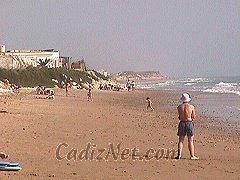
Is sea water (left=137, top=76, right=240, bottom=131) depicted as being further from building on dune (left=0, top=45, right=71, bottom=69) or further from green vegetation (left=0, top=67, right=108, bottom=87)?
building on dune (left=0, top=45, right=71, bottom=69)

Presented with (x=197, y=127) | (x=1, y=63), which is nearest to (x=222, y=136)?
(x=197, y=127)

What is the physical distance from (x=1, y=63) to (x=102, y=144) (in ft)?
174

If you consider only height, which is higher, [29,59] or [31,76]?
[29,59]

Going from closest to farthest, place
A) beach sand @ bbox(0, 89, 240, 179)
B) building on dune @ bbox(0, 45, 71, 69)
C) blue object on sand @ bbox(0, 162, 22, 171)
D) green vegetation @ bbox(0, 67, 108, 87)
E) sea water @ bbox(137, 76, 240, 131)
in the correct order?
blue object on sand @ bbox(0, 162, 22, 171) → beach sand @ bbox(0, 89, 240, 179) → sea water @ bbox(137, 76, 240, 131) → green vegetation @ bbox(0, 67, 108, 87) → building on dune @ bbox(0, 45, 71, 69)

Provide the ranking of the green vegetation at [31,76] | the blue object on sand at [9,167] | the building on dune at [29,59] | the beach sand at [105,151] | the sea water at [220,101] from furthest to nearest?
the building on dune at [29,59] → the green vegetation at [31,76] → the sea water at [220,101] → the beach sand at [105,151] → the blue object on sand at [9,167]

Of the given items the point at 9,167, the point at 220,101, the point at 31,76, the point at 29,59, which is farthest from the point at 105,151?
the point at 29,59

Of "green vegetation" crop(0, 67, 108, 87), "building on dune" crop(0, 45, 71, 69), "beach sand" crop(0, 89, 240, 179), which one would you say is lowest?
"beach sand" crop(0, 89, 240, 179)

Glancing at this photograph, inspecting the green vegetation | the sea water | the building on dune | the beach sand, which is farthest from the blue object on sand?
the building on dune

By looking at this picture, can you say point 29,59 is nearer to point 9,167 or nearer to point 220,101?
point 220,101

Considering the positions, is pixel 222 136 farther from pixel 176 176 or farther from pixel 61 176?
pixel 61 176

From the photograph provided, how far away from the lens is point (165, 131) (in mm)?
15562

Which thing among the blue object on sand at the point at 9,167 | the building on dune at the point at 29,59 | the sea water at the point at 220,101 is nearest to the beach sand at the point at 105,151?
the blue object on sand at the point at 9,167

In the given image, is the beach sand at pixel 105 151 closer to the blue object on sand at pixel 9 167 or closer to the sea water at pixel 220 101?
the blue object on sand at pixel 9 167

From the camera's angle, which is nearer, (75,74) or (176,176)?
(176,176)
